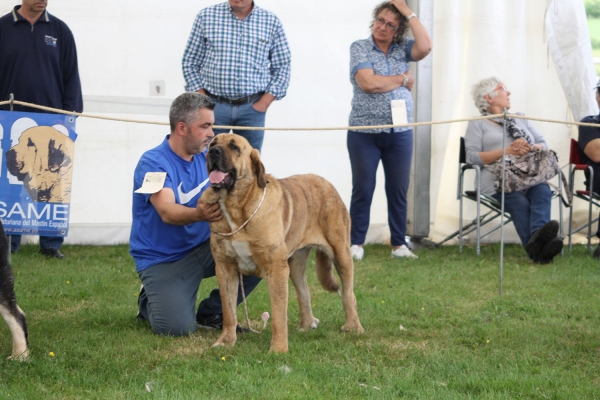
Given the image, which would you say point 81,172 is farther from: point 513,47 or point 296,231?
point 513,47

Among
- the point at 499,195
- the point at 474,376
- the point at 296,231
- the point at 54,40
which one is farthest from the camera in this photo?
Answer: the point at 499,195

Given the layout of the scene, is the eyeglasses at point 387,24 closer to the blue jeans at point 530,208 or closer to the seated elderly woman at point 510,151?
the seated elderly woman at point 510,151

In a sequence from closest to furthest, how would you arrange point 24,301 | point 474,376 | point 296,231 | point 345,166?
point 474,376 → point 296,231 → point 24,301 → point 345,166

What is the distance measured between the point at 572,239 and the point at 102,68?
17.3 ft

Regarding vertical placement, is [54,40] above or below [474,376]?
above

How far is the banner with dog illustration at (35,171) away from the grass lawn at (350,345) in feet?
1.62

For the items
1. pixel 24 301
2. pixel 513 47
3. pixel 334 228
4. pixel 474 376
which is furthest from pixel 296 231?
pixel 513 47

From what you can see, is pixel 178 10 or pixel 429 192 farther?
pixel 429 192

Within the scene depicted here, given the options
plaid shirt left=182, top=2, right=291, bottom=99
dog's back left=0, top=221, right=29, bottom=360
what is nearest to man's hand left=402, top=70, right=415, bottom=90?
plaid shirt left=182, top=2, right=291, bottom=99

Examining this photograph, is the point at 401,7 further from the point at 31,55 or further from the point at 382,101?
the point at 31,55

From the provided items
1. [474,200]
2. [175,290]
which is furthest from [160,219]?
[474,200]

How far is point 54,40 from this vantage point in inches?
271

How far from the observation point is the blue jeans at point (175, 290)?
4551 mm

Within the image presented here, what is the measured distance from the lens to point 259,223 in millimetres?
4109
